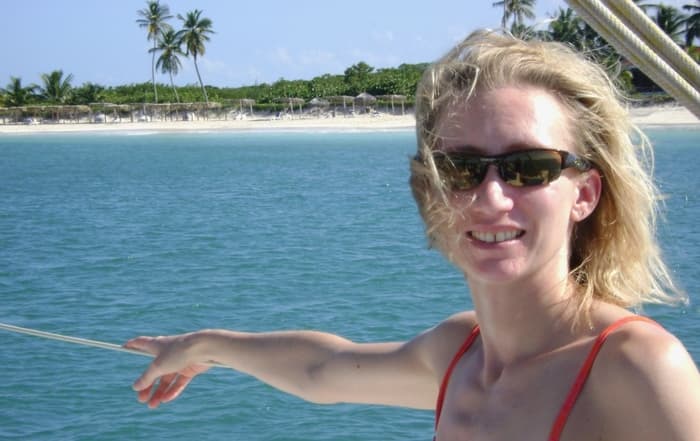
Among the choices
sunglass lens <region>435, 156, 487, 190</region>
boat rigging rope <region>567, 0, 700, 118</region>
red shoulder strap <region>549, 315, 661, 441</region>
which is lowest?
red shoulder strap <region>549, 315, 661, 441</region>

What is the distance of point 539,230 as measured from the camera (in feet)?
4.49

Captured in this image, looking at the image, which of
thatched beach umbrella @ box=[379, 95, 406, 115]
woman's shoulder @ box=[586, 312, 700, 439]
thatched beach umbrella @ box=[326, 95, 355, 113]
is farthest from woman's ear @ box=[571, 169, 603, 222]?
thatched beach umbrella @ box=[326, 95, 355, 113]

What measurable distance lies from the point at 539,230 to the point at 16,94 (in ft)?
284

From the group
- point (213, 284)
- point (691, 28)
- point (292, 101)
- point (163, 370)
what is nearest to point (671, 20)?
point (691, 28)

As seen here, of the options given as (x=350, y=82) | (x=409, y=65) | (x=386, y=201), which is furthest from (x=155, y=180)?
(x=409, y=65)

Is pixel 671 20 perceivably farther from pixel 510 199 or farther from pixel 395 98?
pixel 510 199

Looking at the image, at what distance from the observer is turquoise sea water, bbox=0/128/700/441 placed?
307 inches

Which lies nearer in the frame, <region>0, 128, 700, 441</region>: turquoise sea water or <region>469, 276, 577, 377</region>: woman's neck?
<region>469, 276, 577, 377</region>: woman's neck

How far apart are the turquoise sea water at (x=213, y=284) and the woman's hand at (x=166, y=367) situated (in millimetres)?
706

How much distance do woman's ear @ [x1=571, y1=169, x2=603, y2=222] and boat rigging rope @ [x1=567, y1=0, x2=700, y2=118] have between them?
27 cm

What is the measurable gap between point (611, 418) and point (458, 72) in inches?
23.2

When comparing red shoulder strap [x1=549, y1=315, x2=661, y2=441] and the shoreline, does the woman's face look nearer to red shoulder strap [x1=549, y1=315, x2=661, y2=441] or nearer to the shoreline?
red shoulder strap [x1=549, y1=315, x2=661, y2=441]

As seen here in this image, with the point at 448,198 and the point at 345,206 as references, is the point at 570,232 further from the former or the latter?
the point at 345,206

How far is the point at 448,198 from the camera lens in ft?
4.68
